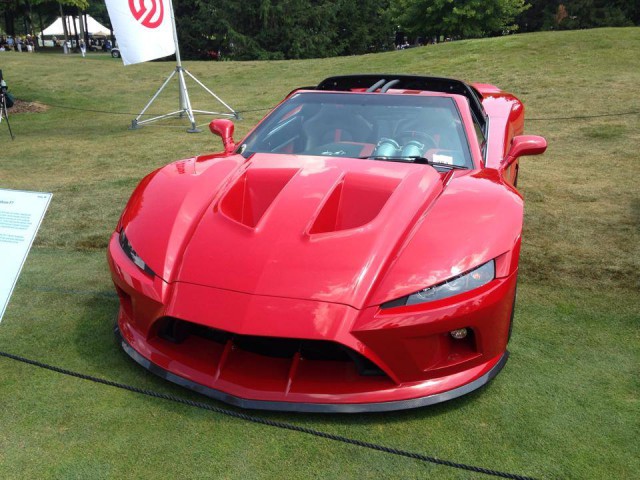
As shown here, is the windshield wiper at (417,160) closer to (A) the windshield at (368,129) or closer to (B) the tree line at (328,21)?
(A) the windshield at (368,129)

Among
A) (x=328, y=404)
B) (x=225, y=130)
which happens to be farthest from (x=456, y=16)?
(x=328, y=404)

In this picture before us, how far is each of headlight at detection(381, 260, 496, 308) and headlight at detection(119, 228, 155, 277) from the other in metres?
0.99

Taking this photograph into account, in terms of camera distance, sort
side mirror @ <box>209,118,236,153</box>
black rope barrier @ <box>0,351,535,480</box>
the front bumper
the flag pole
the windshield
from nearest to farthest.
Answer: black rope barrier @ <box>0,351,535,480</box>
the front bumper
the windshield
side mirror @ <box>209,118,236,153</box>
the flag pole

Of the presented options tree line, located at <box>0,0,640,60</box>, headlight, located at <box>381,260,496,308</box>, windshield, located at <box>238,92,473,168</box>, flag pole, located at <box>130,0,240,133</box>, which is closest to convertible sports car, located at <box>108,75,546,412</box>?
headlight, located at <box>381,260,496,308</box>

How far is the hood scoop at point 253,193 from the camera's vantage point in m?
2.64

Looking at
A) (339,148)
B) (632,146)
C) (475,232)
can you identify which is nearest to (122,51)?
(339,148)

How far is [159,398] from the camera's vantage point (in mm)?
2316

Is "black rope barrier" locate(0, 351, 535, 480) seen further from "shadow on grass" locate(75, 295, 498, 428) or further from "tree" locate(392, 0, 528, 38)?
"tree" locate(392, 0, 528, 38)

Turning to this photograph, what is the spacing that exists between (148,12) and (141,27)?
28 centimetres

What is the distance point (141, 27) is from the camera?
8750mm

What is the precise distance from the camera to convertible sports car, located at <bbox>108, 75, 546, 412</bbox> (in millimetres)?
2123

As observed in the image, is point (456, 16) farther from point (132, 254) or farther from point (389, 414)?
point (389, 414)

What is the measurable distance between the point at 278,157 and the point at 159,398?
141 cm

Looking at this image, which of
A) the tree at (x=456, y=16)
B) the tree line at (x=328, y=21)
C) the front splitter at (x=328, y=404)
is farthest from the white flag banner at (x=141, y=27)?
the tree at (x=456, y=16)
